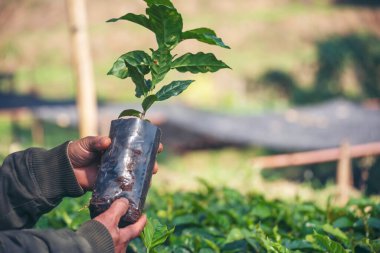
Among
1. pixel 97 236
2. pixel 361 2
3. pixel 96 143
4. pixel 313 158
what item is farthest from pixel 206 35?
pixel 361 2

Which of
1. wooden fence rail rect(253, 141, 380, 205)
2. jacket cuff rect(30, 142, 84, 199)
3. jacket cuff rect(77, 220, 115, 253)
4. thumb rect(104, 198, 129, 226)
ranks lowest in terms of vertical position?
wooden fence rail rect(253, 141, 380, 205)

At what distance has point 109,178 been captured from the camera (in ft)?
5.37

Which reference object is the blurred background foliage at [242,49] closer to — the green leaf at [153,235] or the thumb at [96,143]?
the thumb at [96,143]

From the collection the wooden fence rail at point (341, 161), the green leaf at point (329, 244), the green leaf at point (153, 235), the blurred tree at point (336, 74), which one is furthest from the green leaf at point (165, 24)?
the blurred tree at point (336, 74)

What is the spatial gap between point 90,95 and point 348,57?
15.2 metres

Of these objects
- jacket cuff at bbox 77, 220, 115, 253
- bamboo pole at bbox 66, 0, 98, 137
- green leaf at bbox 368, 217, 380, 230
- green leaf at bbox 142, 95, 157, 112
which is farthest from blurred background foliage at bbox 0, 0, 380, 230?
jacket cuff at bbox 77, 220, 115, 253

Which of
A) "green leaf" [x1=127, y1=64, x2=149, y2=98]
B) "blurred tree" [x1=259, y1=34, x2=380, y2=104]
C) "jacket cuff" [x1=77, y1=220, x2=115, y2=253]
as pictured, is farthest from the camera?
"blurred tree" [x1=259, y1=34, x2=380, y2=104]

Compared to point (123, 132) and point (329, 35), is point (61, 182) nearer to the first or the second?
point (123, 132)

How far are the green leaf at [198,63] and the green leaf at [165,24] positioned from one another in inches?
2.5

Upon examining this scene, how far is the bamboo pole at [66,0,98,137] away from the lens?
4531 mm

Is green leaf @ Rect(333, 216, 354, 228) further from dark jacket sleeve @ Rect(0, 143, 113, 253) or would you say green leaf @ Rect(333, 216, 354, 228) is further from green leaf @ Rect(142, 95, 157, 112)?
dark jacket sleeve @ Rect(0, 143, 113, 253)

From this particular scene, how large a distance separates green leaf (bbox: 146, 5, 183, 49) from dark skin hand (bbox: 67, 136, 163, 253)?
0.35 m

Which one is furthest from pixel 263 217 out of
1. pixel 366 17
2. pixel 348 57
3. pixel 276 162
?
pixel 366 17

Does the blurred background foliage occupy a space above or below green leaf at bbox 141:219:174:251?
above
